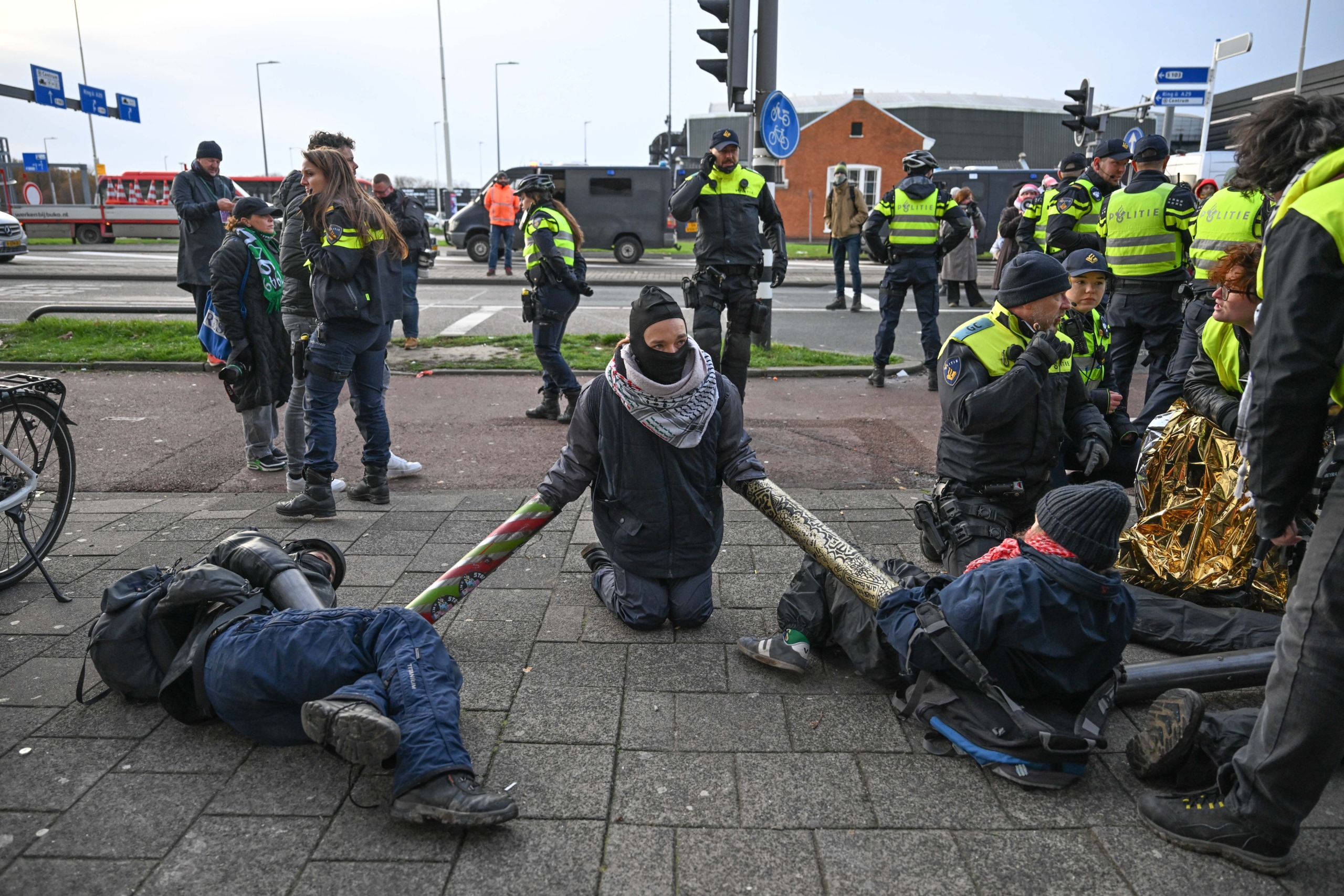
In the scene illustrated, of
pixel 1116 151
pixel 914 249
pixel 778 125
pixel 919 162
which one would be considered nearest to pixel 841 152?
pixel 778 125

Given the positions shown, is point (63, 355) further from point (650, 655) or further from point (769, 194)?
point (650, 655)

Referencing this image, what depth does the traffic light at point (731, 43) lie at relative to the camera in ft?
27.9

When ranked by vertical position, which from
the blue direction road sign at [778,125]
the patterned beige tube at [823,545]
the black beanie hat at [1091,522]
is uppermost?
the blue direction road sign at [778,125]

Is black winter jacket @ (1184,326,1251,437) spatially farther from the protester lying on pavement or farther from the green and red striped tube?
the protester lying on pavement

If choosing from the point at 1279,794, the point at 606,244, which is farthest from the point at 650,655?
the point at 606,244

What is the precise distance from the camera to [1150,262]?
6.77 m

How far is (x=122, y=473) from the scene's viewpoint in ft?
20.3

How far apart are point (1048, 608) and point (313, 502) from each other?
3912 mm

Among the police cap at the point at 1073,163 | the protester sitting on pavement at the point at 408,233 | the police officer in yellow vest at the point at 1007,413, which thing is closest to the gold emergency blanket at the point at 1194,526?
the police officer in yellow vest at the point at 1007,413

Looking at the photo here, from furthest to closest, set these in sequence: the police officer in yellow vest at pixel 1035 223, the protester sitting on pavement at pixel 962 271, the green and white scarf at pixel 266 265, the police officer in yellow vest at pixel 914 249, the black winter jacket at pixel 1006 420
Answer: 1. the protester sitting on pavement at pixel 962 271
2. the police officer in yellow vest at pixel 1035 223
3. the police officer in yellow vest at pixel 914 249
4. the green and white scarf at pixel 266 265
5. the black winter jacket at pixel 1006 420

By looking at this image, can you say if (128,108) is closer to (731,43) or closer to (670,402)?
(731,43)

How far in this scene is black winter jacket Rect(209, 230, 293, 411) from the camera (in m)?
5.62

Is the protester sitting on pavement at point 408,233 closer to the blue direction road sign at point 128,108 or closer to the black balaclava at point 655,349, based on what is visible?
the black balaclava at point 655,349

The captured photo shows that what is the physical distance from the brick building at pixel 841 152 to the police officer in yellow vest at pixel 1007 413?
39118mm
